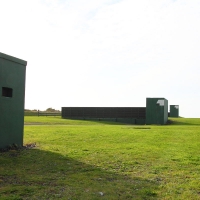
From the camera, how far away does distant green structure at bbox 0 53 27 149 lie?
10.4 m

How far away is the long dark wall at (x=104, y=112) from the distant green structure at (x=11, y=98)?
28.2 metres

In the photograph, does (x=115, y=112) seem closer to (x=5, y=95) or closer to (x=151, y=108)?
(x=151, y=108)

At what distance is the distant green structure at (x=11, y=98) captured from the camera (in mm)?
10367

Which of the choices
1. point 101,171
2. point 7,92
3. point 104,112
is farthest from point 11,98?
point 104,112

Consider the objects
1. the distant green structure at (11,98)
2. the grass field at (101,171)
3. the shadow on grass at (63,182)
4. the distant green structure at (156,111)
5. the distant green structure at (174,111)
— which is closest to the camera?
the shadow on grass at (63,182)

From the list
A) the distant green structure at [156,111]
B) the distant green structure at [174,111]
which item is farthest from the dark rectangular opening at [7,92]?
the distant green structure at [174,111]

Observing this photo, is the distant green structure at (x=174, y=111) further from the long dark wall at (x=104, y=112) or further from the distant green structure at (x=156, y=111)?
the distant green structure at (x=156, y=111)

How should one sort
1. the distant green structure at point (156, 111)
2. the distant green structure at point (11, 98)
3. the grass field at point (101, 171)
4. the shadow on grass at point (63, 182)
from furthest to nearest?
the distant green structure at point (156, 111) < the distant green structure at point (11, 98) < the grass field at point (101, 171) < the shadow on grass at point (63, 182)

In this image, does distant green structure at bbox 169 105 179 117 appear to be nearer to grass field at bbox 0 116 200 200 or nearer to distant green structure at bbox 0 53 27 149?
grass field at bbox 0 116 200 200

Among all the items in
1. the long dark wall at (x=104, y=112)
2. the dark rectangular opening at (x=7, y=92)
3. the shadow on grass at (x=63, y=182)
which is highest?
the dark rectangular opening at (x=7, y=92)

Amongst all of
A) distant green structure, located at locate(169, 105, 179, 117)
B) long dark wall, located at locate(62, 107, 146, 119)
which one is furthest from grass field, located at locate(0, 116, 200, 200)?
distant green structure, located at locate(169, 105, 179, 117)

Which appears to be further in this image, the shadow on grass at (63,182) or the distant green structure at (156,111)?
the distant green structure at (156,111)

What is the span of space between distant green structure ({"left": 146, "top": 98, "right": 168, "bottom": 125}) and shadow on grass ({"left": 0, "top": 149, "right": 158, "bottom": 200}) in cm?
2715

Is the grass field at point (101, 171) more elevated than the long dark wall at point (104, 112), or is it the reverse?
the long dark wall at point (104, 112)
